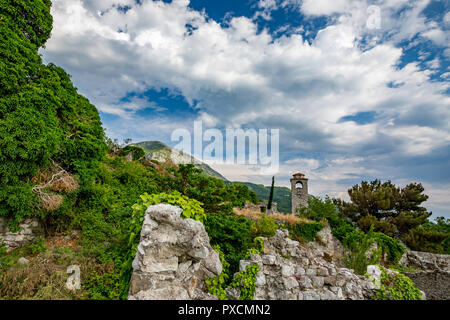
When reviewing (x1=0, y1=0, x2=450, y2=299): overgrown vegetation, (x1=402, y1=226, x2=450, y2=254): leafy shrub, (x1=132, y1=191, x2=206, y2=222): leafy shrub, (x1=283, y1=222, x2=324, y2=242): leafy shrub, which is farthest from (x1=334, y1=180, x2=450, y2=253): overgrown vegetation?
(x1=132, y1=191, x2=206, y2=222): leafy shrub

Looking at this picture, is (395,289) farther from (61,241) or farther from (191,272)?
(61,241)

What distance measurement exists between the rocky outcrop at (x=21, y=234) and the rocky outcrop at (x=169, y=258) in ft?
21.9

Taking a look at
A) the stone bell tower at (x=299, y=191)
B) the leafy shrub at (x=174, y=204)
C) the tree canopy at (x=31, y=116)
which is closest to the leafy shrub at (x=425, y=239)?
the stone bell tower at (x=299, y=191)

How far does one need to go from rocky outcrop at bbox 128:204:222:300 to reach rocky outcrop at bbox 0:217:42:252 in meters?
6.69

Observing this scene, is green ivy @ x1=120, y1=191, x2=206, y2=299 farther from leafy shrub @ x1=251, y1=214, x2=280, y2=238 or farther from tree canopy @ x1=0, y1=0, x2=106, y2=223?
leafy shrub @ x1=251, y1=214, x2=280, y2=238

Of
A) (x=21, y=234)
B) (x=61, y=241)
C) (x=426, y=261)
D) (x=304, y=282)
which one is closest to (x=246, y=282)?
(x=304, y=282)

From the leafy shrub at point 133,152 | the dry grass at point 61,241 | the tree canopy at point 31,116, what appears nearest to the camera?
the tree canopy at point 31,116

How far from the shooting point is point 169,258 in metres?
3.02

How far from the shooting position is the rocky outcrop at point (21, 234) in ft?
20.6

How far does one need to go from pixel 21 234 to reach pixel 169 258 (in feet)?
23.1

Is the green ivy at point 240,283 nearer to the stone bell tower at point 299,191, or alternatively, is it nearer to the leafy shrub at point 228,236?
the leafy shrub at point 228,236

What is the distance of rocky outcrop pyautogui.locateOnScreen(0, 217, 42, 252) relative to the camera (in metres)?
6.27
